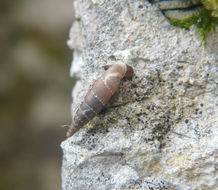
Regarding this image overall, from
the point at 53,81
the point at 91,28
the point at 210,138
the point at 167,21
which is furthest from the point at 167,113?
the point at 53,81

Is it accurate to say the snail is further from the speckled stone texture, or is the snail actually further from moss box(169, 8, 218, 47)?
moss box(169, 8, 218, 47)

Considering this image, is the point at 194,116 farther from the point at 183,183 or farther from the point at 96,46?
the point at 96,46

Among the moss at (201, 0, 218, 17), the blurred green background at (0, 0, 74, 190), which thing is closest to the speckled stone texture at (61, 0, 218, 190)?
the moss at (201, 0, 218, 17)

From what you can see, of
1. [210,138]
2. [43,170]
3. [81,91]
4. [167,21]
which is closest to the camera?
[210,138]

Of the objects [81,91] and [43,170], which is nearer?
[81,91]

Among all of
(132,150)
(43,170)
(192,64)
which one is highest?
(192,64)

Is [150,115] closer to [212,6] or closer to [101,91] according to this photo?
[101,91]
